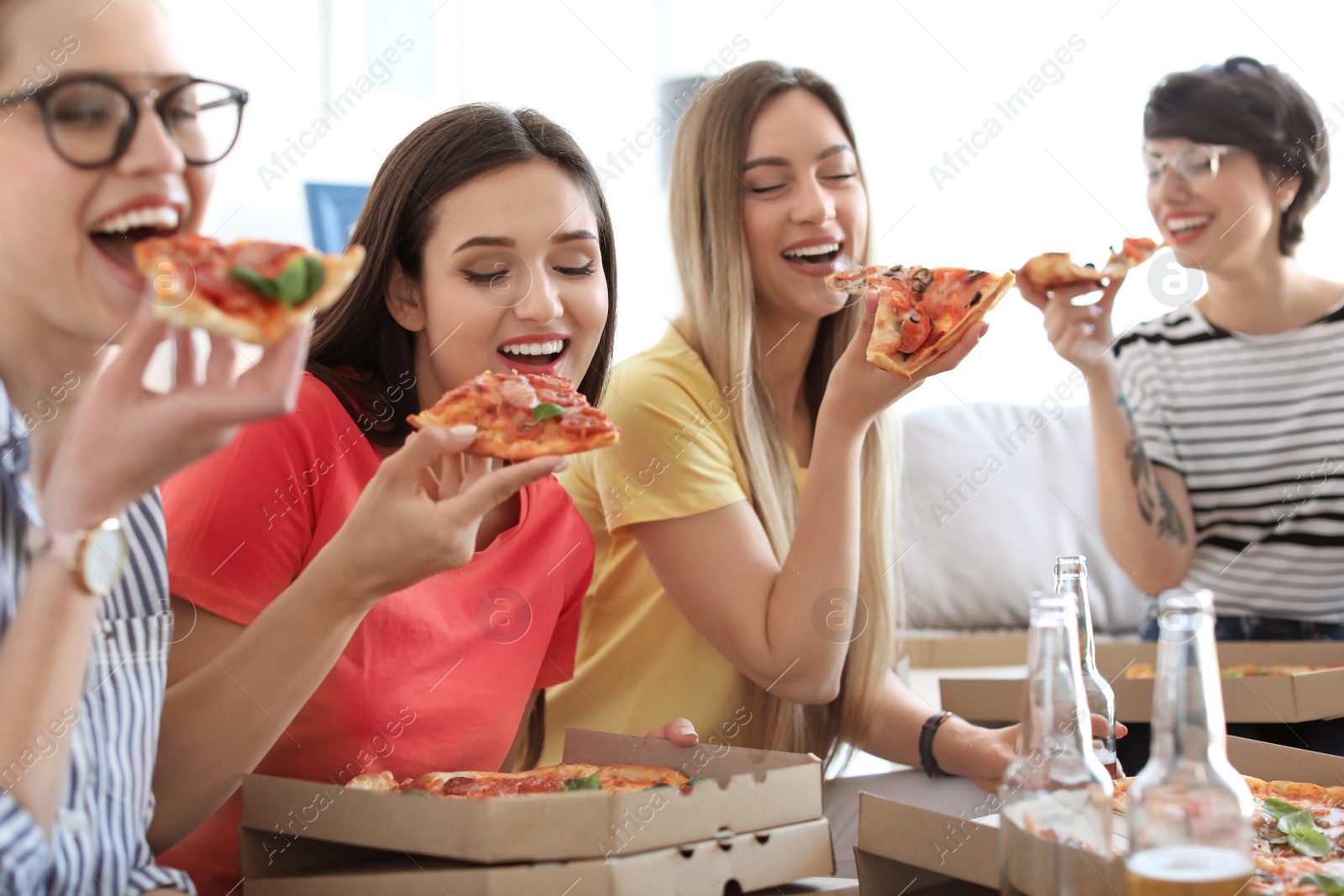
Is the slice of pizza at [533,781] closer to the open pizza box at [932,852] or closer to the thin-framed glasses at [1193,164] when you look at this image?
the open pizza box at [932,852]

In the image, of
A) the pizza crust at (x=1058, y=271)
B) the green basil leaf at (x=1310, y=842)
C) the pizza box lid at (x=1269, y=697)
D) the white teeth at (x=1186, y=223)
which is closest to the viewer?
the green basil leaf at (x=1310, y=842)

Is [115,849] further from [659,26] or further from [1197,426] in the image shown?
[659,26]

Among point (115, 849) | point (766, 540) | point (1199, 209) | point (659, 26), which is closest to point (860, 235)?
point (766, 540)

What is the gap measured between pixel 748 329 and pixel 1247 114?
1191 mm

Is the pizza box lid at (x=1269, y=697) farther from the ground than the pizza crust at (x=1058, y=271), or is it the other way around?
the pizza crust at (x=1058, y=271)

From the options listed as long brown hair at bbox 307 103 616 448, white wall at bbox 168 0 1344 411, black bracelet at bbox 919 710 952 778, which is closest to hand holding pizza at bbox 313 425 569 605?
long brown hair at bbox 307 103 616 448

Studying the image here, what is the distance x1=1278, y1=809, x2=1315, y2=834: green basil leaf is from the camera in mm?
1107

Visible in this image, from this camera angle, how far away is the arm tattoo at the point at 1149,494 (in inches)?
91.0

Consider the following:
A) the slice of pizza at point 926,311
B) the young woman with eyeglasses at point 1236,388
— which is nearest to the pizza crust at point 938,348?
the slice of pizza at point 926,311

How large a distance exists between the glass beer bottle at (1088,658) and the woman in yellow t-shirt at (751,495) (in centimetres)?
37

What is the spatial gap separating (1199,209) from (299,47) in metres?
3.29

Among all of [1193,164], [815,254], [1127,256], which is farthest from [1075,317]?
[1193,164]

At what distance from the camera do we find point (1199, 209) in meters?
2.32

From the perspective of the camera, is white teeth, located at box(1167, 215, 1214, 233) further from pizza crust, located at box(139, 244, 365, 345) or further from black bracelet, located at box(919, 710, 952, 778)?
pizza crust, located at box(139, 244, 365, 345)
